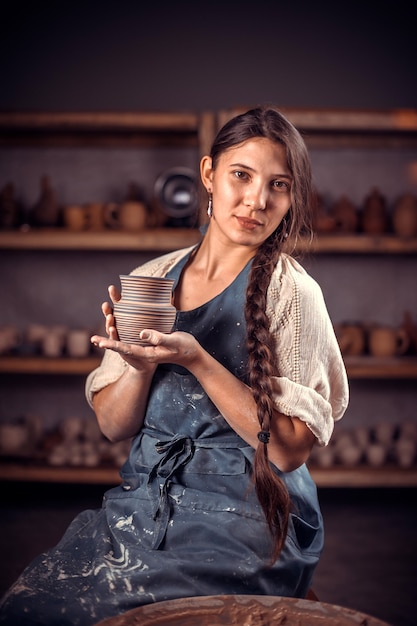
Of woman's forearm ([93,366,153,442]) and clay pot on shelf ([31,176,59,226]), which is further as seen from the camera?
clay pot on shelf ([31,176,59,226])

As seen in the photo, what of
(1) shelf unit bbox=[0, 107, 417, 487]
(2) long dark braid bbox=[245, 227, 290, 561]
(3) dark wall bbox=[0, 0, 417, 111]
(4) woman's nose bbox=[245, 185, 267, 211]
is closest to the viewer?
(2) long dark braid bbox=[245, 227, 290, 561]

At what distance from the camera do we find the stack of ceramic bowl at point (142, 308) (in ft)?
4.84

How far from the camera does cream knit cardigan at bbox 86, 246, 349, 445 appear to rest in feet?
5.22

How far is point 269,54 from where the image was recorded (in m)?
4.62

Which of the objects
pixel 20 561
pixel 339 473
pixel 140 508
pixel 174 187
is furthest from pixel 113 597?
pixel 174 187

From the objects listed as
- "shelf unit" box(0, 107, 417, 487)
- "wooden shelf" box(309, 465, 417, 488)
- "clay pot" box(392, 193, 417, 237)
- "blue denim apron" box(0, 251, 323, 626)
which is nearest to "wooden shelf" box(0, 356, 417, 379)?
"shelf unit" box(0, 107, 417, 487)

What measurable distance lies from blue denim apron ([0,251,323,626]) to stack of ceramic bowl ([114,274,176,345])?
0.25m

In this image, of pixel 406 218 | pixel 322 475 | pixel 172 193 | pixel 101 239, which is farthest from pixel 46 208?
pixel 322 475

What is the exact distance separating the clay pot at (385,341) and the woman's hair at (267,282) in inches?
105

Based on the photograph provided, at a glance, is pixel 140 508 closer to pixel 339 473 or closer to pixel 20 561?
pixel 20 561

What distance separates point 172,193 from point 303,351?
9.71ft

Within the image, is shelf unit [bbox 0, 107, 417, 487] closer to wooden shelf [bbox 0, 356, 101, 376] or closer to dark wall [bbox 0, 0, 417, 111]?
wooden shelf [bbox 0, 356, 101, 376]

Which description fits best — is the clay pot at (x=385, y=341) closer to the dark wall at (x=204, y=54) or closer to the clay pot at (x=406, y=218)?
the clay pot at (x=406, y=218)

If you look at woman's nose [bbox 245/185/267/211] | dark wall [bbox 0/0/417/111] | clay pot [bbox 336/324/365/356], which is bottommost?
clay pot [bbox 336/324/365/356]
